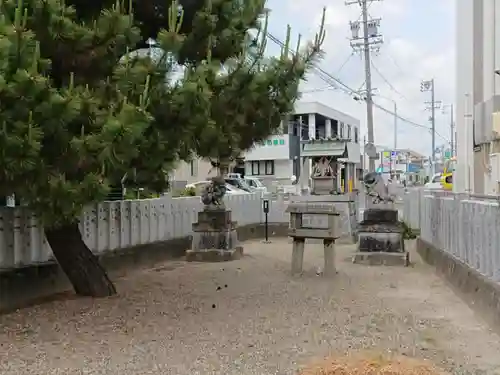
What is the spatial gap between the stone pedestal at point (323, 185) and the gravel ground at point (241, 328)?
8.15 m

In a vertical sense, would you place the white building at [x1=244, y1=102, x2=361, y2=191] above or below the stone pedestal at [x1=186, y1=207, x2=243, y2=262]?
above

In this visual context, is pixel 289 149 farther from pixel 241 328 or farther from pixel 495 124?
pixel 241 328

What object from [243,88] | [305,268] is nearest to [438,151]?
[305,268]

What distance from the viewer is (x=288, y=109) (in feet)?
24.9

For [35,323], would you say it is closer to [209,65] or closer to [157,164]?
[157,164]

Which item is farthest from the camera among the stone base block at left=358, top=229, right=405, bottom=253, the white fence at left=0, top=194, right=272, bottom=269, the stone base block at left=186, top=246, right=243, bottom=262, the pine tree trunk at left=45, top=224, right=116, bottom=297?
the stone base block at left=186, top=246, right=243, bottom=262

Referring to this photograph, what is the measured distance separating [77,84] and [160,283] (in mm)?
4196

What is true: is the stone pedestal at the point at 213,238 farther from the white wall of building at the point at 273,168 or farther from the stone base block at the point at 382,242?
the white wall of building at the point at 273,168

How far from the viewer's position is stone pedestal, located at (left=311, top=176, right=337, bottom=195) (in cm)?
1773

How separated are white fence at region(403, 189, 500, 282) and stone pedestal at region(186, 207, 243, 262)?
157 inches

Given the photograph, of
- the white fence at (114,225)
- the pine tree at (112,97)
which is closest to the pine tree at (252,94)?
the pine tree at (112,97)

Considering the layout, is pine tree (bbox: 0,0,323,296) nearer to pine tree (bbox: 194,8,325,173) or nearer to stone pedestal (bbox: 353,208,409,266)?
pine tree (bbox: 194,8,325,173)

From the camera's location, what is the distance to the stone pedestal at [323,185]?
1773 centimetres

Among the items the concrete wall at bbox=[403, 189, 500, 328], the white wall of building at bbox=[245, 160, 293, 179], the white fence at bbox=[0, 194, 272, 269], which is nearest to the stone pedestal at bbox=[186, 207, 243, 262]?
the white fence at bbox=[0, 194, 272, 269]
